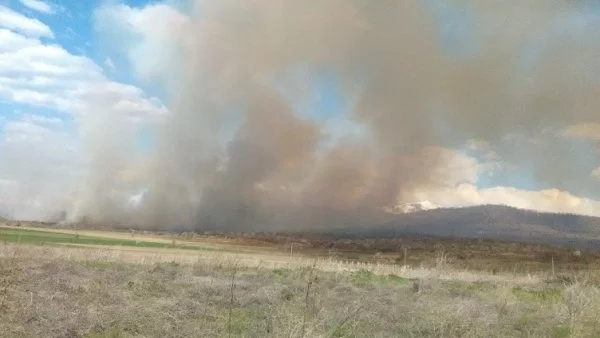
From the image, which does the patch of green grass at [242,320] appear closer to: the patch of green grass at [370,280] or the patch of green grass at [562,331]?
the patch of green grass at [562,331]

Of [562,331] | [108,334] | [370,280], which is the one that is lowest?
[108,334]

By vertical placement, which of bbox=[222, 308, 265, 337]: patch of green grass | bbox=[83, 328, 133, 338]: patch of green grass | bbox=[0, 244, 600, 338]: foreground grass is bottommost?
bbox=[83, 328, 133, 338]: patch of green grass

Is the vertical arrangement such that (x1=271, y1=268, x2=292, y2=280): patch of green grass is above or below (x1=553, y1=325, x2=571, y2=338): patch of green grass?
above

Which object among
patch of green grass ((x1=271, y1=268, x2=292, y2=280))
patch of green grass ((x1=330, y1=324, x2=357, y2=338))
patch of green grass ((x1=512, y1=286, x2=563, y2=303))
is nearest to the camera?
patch of green grass ((x1=330, y1=324, x2=357, y2=338))

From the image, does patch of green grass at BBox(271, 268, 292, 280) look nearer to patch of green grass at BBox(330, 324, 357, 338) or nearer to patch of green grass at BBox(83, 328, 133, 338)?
patch of green grass at BBox(330, 324, 357, 338)

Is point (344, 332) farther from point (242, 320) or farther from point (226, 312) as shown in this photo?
point (226, 312)

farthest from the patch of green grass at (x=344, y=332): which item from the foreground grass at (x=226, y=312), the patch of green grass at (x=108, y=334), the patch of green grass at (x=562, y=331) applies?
the patch of green grass at (x=562, y=331)

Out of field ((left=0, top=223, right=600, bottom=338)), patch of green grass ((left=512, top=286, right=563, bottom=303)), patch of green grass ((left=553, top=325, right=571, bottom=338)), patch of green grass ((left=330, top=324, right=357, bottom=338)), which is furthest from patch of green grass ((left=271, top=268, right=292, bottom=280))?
patch of green grass ((left=330, top=324, right=357, bottom=338))

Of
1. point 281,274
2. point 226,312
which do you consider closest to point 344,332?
point 226,312

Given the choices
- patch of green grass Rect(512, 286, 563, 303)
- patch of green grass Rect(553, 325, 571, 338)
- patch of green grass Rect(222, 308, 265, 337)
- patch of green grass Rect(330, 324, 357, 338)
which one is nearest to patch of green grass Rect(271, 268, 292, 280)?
patch of green grass Rect(512, 286, 563, 303)

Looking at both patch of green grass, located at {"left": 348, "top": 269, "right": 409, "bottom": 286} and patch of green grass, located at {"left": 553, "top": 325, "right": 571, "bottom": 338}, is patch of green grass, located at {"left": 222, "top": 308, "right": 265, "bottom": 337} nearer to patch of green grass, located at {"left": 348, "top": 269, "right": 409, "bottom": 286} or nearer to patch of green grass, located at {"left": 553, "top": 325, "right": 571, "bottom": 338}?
patch of green grass, located at {"left": 553, "top": 325, "right": 571, "bottom": 338}

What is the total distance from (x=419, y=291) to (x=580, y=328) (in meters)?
10.6

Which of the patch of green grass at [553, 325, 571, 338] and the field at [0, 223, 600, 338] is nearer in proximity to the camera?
the field at [0, 223, 600, 338]

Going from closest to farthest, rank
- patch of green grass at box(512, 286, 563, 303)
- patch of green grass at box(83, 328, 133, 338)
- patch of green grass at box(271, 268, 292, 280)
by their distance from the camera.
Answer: patch of green grass at box(83, 328, 133, 338)
patch of green grass at box(512, 286, 563, 303)
patch of green grass at box(271, 268, 292, 280)
